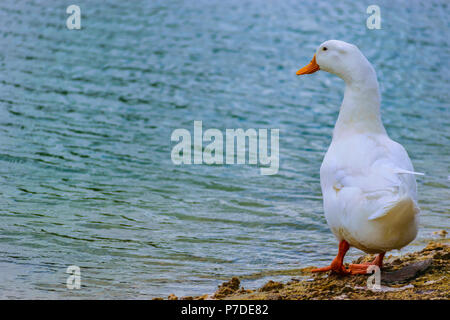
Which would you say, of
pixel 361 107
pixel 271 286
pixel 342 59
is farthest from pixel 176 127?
pixel 271 286

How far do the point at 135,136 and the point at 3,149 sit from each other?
201 centimetres

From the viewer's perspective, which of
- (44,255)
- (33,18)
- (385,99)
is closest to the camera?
(44,255)

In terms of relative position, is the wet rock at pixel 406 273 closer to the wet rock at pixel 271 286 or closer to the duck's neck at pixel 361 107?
the wet rock at pixel 271 286

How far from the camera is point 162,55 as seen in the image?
50.3 feet

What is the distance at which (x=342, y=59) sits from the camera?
5.62m

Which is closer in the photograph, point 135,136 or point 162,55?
point 135,136

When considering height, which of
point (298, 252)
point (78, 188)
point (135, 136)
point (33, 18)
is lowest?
point (298, 252)

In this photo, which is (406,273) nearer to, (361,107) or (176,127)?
(361,107)

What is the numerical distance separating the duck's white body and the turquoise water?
1248 mm

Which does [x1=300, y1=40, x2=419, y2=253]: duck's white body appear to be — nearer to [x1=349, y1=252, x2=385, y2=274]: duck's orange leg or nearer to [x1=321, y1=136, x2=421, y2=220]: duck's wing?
[x1=321, y1=136, x2=421, y2=220]: duck's wing

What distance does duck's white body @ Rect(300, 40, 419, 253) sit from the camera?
4.58 m

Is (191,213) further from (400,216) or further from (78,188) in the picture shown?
(400,216)

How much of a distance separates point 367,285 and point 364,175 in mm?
845

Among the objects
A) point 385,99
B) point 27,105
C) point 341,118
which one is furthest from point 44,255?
point 385,99
